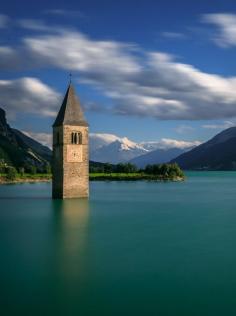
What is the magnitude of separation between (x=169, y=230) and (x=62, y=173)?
23.8 meters

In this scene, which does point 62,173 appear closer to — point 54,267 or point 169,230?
point 169,230

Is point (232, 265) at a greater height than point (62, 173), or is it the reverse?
point (62, 173)

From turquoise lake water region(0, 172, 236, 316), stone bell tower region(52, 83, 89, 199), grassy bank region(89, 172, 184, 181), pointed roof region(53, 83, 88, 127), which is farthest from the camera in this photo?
grassy bank region(89, 172, 184, 181)

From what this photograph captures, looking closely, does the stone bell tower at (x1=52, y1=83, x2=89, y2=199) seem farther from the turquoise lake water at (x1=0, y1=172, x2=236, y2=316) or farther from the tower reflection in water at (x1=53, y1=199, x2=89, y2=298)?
the turquoise lake water at (x1=0, y1=172, x2=236, y2=316)

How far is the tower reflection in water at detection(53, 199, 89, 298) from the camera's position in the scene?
71.7ft

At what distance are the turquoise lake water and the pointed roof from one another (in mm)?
16138

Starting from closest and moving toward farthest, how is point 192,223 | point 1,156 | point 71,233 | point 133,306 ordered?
point 133,306
point 71,233
point 192,223
point 1,156

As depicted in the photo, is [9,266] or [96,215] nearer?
[9,266]

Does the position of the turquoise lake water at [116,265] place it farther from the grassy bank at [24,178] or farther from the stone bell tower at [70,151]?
the grassy bank at [24,178]

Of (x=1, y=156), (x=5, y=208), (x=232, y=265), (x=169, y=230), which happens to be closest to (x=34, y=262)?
(x=232, y=265)

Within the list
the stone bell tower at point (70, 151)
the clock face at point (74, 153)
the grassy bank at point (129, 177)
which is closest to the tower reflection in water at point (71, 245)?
the stone bell tower at point (70, 151)

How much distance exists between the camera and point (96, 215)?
47500 millimetres

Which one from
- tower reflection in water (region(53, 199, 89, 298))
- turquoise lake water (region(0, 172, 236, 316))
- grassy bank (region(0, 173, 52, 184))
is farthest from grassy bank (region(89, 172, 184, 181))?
turquoise lake water (region(0, 172, 236, 316))

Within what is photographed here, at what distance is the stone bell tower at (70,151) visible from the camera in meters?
59.1
